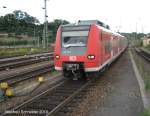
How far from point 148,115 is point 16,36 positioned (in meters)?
85.0

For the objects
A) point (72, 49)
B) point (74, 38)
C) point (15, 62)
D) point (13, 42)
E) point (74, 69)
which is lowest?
point (15, 62)

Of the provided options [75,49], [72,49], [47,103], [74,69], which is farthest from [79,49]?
[47,103]

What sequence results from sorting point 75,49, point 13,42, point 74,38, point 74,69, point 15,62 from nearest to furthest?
point 74,69, point 75,49, point 74,38, point 15,62, point 13,42

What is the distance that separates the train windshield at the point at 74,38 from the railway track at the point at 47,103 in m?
1.85

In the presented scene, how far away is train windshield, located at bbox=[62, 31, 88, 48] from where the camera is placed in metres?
14.8

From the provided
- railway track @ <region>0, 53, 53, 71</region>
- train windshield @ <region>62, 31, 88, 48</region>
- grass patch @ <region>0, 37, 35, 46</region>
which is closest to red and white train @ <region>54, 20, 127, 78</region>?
train windshield @ <region>62, 31, 88, 48</region>

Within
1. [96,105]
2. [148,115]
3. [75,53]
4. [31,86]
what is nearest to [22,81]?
[31,86]

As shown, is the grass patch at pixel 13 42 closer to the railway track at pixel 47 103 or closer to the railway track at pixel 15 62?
the railway track at pixel 15 62

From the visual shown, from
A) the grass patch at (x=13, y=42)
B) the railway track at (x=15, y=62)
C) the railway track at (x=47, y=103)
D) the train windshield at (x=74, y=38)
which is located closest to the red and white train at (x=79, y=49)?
the train windshield at (x=74, y=38)

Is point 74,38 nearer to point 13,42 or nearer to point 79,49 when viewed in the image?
point 79,49

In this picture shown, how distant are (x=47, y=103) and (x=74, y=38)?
510cm

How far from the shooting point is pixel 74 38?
1501cm

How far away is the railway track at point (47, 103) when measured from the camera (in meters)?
9.04

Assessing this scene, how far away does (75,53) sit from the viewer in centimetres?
1459
